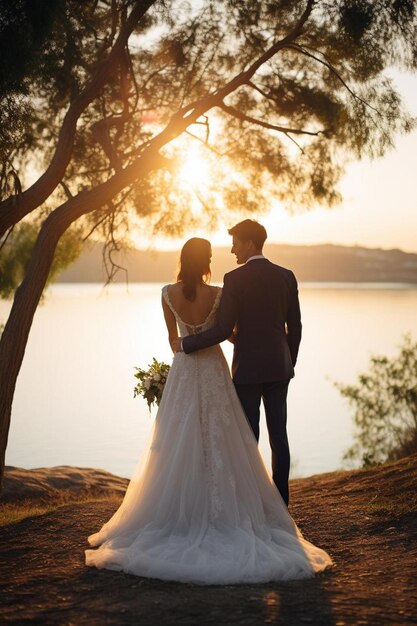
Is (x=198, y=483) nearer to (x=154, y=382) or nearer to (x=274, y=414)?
(x=274, y=414)

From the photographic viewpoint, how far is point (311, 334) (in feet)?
200

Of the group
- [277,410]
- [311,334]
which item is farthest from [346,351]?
[277,410]

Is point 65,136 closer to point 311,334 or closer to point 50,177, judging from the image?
point 50,177

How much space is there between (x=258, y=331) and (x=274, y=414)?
51 centimetres

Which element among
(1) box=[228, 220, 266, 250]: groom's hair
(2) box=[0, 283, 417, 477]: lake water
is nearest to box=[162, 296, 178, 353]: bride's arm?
(1) box=[228, 220, 266, 250]: groom's hair

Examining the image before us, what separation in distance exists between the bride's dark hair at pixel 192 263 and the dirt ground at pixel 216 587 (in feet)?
5.40

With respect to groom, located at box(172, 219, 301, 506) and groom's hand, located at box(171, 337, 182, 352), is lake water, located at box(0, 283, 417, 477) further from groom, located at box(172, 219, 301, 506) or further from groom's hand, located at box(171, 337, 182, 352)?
groom, located at box(172, 219, 301, 506)

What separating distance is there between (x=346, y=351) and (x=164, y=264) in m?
46.0

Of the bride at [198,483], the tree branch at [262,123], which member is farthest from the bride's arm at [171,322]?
the tree branch at [262,123]

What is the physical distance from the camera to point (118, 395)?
36.3 m

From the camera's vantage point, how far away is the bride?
420cm

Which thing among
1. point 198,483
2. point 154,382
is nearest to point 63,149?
point 154,382

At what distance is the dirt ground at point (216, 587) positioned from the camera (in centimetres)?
346

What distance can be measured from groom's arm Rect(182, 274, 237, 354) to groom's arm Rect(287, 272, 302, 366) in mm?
392
